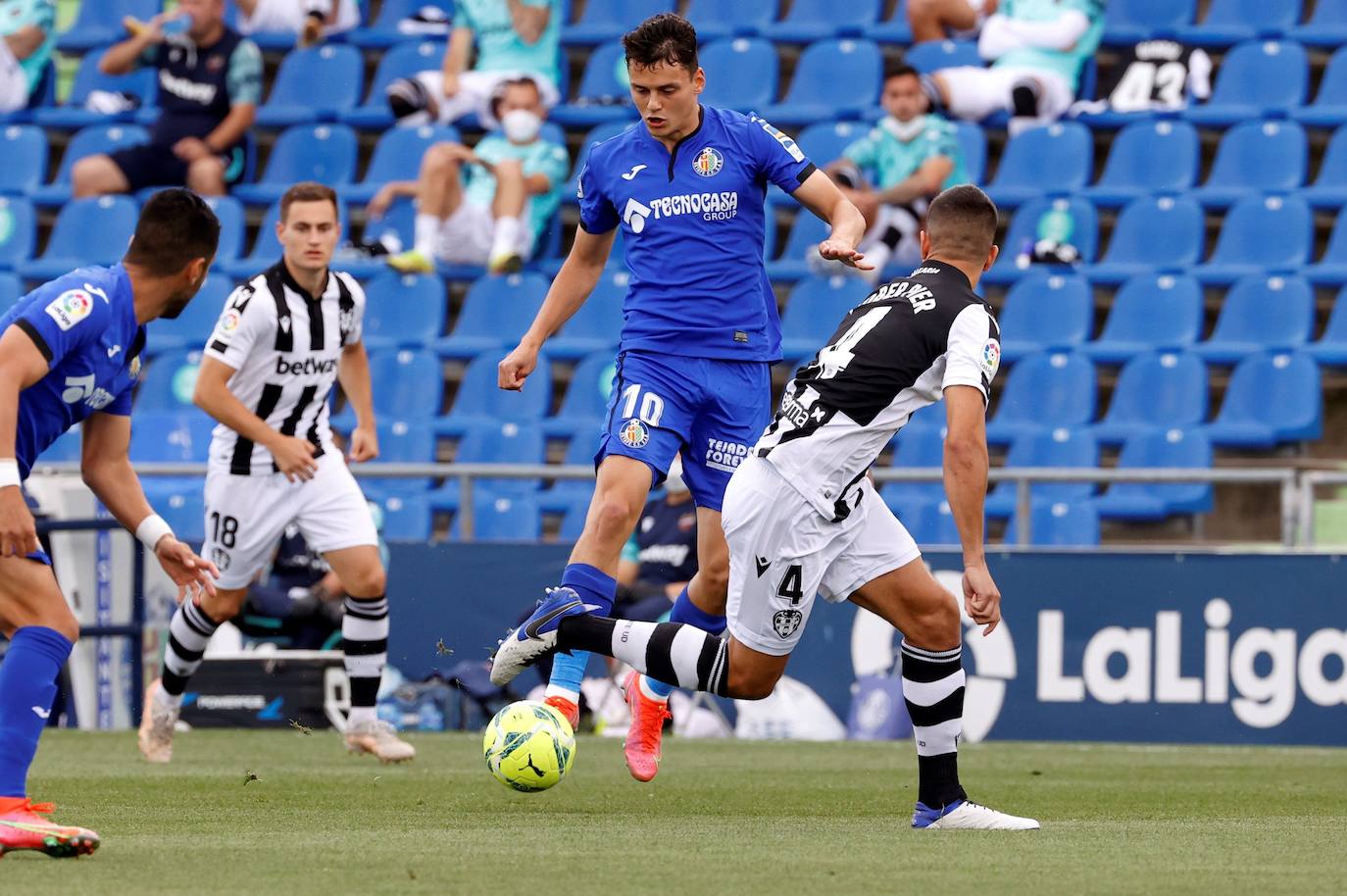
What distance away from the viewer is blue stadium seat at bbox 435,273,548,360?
15.1m

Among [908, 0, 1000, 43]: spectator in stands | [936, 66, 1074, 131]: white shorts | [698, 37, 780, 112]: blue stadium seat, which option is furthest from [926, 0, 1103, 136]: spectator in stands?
[698, 37, 780, 112]: blue stadium seat

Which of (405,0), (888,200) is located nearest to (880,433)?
(888,200)

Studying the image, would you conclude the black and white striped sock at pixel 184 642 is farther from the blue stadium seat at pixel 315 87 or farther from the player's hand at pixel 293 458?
the blue stadium seat at pixel 315 87

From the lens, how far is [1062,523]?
482 inches

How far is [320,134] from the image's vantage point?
17.0 m

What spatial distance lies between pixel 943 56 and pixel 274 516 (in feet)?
28.0

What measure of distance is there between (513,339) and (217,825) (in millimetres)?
9267

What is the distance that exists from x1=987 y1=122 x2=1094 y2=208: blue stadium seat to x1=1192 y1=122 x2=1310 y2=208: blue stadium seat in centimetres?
90

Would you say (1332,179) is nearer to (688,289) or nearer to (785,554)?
(688,289)

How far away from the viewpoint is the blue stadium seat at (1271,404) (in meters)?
13.1

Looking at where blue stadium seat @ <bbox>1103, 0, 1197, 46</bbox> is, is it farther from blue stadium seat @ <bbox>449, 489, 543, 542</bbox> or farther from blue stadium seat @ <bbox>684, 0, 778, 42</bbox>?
blue stadium seat @ <bbox>449, 489, 543, 542</bbox>

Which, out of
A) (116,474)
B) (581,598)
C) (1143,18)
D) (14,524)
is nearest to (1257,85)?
(1143,18)

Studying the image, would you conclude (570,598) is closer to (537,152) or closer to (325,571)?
(325,571)

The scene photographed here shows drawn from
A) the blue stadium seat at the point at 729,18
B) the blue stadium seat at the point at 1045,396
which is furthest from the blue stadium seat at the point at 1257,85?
the blue stadium seat at the point at 729,18
